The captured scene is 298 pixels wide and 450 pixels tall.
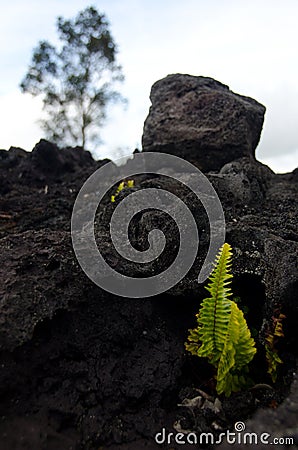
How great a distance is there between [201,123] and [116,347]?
4.66 m

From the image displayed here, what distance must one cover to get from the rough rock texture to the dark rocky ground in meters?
2.86

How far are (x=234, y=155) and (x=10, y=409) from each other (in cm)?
518

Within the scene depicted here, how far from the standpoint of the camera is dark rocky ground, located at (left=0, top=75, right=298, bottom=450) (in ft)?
9.51

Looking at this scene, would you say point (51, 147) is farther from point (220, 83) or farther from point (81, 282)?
point (81, 282)

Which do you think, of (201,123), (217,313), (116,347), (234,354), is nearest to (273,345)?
(234,354)

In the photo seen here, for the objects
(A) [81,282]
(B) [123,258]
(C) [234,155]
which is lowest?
(A) [81,282]

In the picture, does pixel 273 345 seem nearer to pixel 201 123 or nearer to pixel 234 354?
pixel 234 354

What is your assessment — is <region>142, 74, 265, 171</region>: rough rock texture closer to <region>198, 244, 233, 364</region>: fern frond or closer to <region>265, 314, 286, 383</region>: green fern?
<region>198, 244, 233, 364</region>: fern frond

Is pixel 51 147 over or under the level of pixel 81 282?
over

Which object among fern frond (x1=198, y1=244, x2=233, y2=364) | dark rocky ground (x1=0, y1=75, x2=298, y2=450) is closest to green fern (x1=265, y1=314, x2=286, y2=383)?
dark rocky ground (x1=0, y1=75, x2=298, y2=450)

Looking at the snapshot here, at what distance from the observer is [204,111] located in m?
7.09

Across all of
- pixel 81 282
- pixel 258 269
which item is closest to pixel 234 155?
pixel 258 269

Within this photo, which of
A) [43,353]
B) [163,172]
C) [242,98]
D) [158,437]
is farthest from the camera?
[242,98]

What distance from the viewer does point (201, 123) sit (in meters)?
7.02
